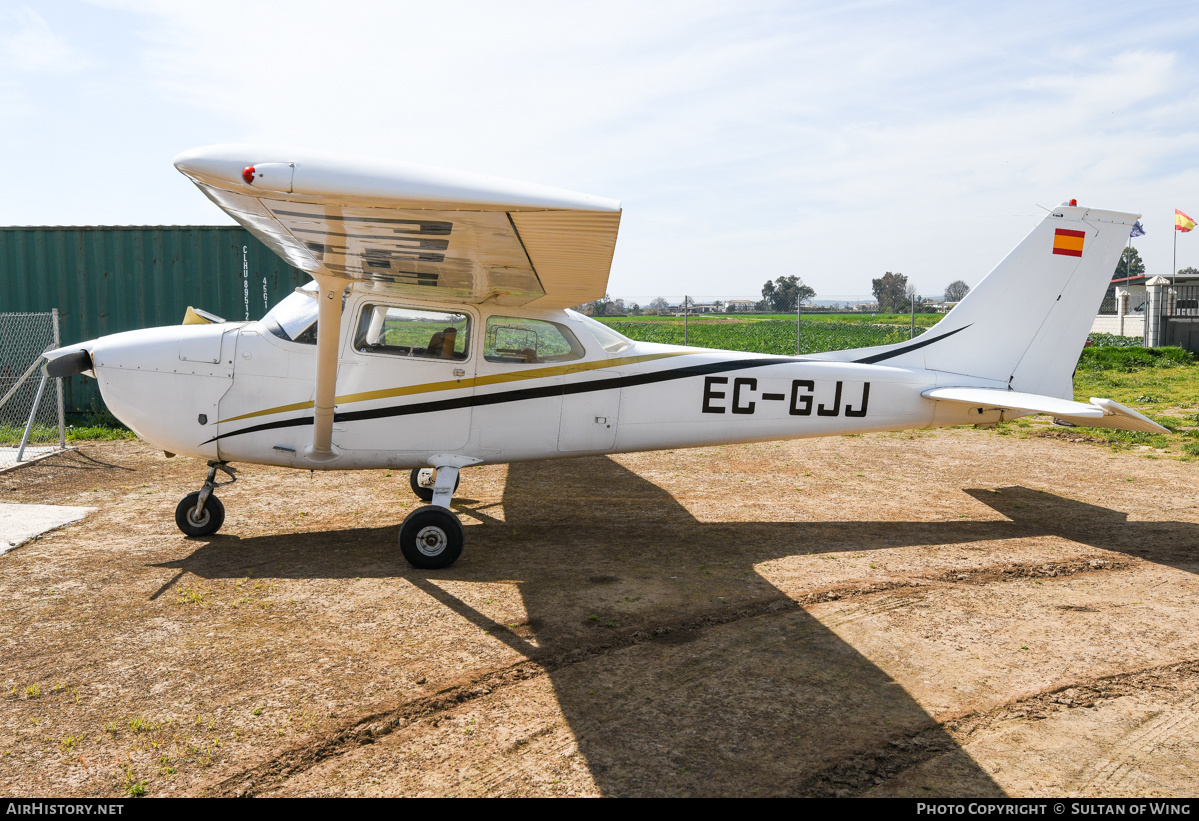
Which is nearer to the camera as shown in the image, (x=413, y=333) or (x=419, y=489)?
(x=413, y=333)

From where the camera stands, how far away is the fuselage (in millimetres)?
5848

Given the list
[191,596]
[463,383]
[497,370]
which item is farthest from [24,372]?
[497,370]

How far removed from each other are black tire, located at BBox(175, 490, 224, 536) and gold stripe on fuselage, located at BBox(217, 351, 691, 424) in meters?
0.82

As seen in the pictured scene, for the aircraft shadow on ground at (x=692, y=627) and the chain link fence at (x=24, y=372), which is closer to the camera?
the aircraft shadow on ground at (x=692, y=627)

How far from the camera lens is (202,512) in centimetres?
617

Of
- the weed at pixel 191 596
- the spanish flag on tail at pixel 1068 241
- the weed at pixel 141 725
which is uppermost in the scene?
the spanish flag on tail at pixel 1068 241

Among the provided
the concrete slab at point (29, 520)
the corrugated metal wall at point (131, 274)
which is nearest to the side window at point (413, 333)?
the concrete slab at point (29, 520)

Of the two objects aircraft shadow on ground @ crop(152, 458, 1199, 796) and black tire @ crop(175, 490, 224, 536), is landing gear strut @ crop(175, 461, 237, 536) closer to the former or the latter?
black tire @ crop(175, 490, 224, 536)

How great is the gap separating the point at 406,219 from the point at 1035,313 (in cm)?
604

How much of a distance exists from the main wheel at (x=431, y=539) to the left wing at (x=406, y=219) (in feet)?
5.76

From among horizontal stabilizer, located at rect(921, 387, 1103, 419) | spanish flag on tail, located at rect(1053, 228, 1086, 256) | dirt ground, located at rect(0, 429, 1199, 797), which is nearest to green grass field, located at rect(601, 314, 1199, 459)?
dirt ground, located at rect(0, 429, 1199, 797)

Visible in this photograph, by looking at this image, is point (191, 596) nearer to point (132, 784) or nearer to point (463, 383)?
point (132, 784)

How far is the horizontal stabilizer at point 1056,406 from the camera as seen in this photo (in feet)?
18.5

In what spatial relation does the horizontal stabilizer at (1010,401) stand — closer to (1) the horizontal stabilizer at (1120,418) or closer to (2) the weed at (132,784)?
(1) the horizontal stabilizer at (1120,418)
